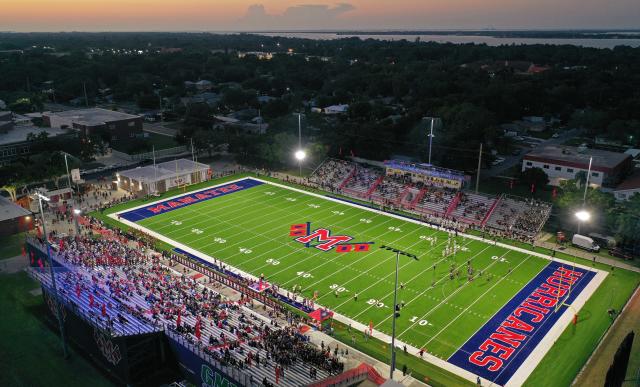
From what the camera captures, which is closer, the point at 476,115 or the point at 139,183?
the point at 139,183

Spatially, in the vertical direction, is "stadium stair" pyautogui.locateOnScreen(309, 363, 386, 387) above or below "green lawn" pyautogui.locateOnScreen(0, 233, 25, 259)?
above

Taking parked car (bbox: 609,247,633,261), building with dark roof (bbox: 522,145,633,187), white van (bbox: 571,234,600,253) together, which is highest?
building with dark roof (bbox: 522,145,633,187)

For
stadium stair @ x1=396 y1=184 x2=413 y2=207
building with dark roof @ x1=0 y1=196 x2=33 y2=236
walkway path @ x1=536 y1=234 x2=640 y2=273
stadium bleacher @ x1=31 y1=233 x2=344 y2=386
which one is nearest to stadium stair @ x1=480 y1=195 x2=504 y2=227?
walkway path @ x1=536 y1=234 x2=640 y2=273

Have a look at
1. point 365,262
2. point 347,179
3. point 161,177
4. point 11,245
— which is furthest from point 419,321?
point 161,177

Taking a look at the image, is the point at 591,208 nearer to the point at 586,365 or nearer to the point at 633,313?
the point at 633,313

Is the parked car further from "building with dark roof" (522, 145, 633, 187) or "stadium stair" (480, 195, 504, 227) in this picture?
"building with dark roof" (522, 145, 633, 187)

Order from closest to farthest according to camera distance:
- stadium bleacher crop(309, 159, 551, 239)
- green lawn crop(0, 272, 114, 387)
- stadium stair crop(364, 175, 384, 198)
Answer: green lawn crop(0, 272, 114, 387) < stadium bleacher crop(309, 159, 551, 239) < stadium stair crop(364, 175, 384, 198)

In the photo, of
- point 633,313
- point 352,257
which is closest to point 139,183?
point 352,257

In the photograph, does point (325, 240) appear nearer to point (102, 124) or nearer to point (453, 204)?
point (453, 204)

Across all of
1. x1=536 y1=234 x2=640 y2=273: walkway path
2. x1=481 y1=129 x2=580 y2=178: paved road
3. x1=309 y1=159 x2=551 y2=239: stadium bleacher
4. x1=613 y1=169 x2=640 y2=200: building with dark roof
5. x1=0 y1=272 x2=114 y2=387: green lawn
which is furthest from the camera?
x1=481 y1=129 x2=580 y2=178: paved road
